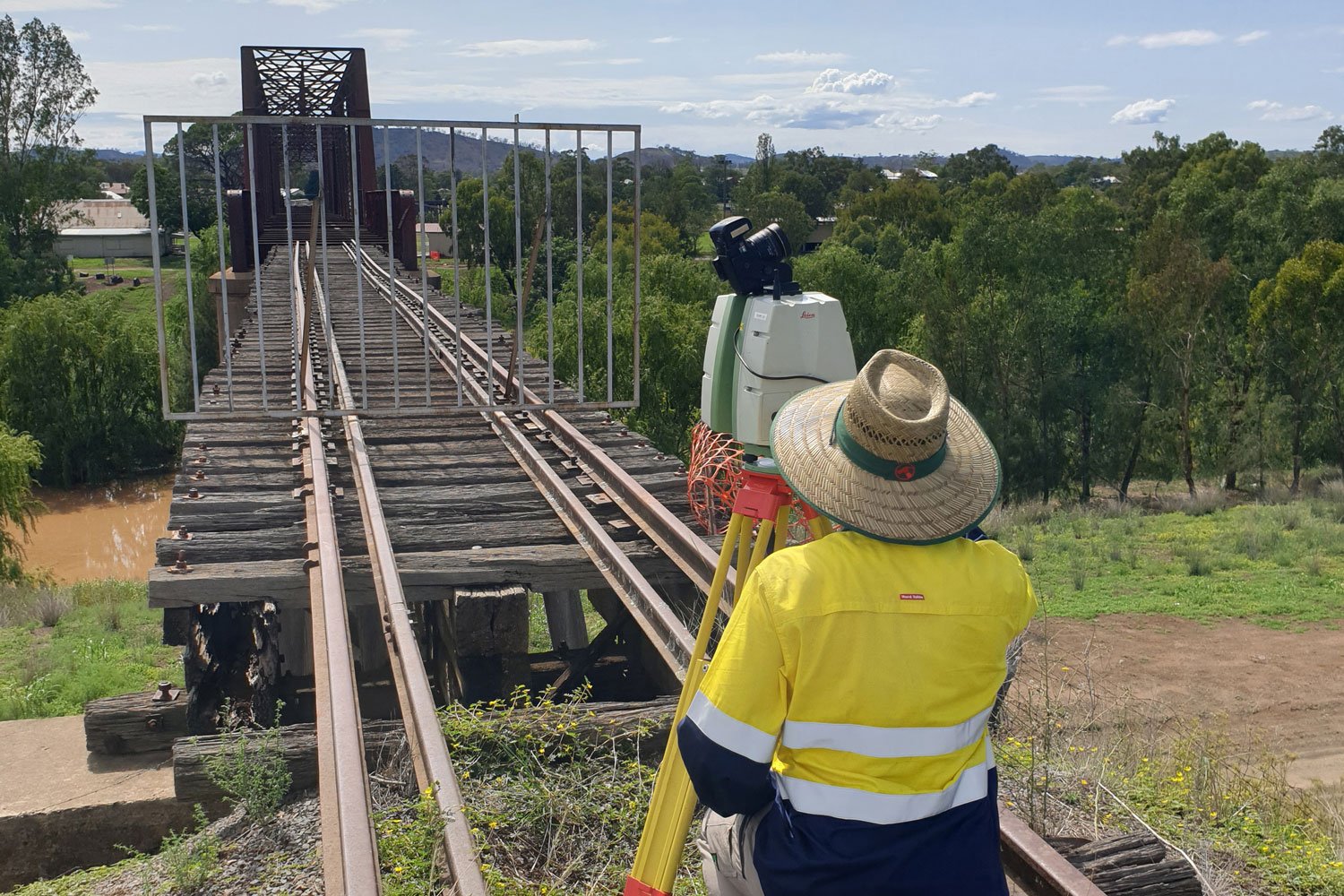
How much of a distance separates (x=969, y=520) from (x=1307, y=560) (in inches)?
747

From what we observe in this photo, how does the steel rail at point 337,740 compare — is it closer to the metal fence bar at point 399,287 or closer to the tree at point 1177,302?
the metal fence bar at point 399,287

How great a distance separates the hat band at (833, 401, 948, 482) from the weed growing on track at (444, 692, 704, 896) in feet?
5.91

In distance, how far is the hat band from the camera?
7.47 ft

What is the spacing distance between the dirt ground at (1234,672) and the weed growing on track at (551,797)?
6.25 m

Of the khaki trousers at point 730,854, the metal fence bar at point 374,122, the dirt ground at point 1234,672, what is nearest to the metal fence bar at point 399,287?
the metal fence bar at point 374,122

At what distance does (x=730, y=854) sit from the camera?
8.28 feet

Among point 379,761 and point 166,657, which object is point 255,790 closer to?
point 379,761

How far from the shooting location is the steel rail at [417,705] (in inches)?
130

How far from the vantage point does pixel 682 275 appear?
45.9 meters

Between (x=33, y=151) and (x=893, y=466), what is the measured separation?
6527 centimetres

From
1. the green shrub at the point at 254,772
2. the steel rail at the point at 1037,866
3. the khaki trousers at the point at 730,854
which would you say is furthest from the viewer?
the green shrub at the point at 254,772

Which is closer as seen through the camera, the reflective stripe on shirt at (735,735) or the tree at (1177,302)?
the reflective stripe on shirt at (735,735)

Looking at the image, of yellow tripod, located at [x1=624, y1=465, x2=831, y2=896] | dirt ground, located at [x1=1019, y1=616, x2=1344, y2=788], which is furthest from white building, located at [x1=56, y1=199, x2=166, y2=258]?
yellow tripod, located at [x1=624, y1=465, x2=831, y2=896]

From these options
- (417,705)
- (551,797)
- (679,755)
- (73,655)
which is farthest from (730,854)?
(73,655)
